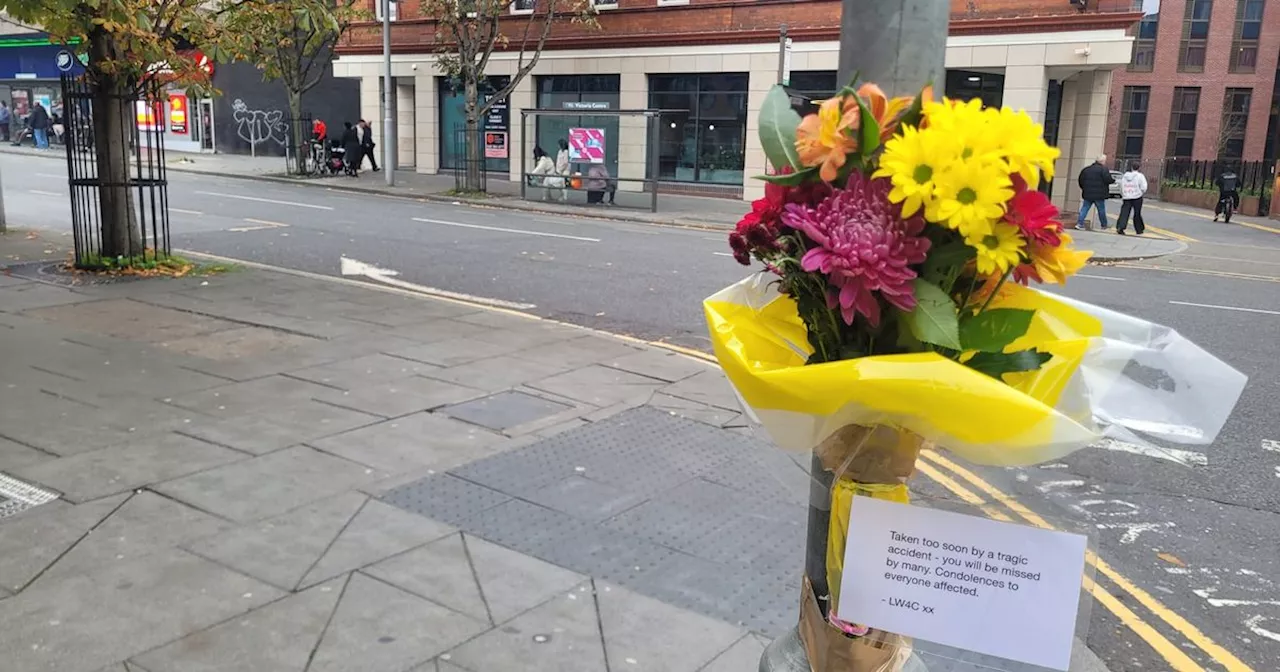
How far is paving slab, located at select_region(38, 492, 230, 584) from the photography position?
154 inches

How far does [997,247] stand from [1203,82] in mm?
62172

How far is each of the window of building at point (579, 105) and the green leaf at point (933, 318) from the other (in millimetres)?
22739

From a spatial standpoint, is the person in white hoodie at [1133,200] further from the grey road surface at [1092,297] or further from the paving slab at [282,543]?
the paving slab at [282,543]

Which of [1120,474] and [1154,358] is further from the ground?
[1154,358]

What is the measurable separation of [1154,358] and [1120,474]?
182 inches

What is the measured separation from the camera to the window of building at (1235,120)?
52562 millimetres

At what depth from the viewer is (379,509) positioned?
15.1 ft

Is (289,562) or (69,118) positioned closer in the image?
(289,562)

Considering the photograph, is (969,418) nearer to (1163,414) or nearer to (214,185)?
(1163,414)

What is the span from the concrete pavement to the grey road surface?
1.54m

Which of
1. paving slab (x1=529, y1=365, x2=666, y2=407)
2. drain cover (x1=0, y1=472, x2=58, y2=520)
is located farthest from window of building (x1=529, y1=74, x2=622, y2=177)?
drain cover (x1=0, y1=472, x2=58, y2=520)

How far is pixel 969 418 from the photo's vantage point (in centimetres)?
149

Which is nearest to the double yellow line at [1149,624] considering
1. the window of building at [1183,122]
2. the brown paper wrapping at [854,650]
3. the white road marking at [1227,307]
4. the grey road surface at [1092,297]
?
the grey road surface at [1092,297]

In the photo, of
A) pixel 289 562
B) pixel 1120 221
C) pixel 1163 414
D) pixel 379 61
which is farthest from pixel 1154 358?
pixel 379 61
